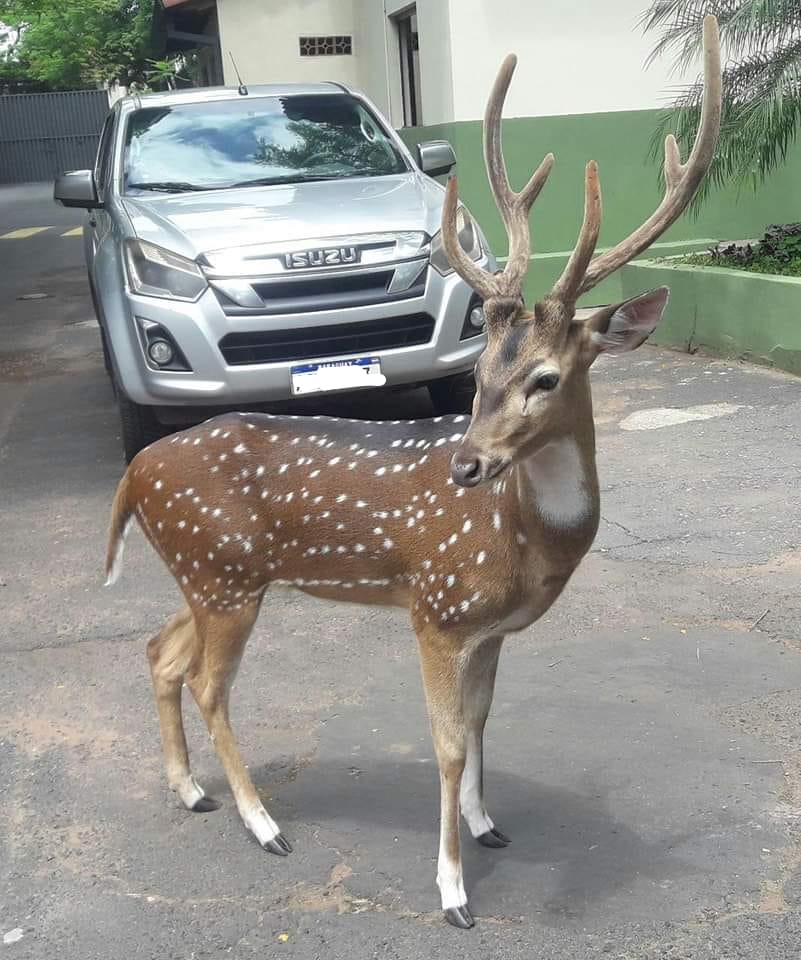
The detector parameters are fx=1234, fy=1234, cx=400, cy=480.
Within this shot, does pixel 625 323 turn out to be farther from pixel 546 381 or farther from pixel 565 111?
pixel 565 111

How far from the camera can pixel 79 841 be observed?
12.7 ft

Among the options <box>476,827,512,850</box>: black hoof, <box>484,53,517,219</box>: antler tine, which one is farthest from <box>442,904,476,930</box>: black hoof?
<box>484,53,517,219</box>: antler tine

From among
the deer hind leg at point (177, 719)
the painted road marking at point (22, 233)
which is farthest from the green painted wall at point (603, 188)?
the painted road marking at point (22, 233)

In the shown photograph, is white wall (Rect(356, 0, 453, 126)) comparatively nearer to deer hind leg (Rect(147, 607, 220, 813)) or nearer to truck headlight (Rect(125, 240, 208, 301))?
truck headlight (Rect(125, 240, 208, 301))

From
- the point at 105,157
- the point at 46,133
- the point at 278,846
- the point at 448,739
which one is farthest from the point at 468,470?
the point at 46,133

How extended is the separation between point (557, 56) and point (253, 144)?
4260 mm

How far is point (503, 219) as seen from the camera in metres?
3.76

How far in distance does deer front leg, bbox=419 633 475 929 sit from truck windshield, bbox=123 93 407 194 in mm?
4918

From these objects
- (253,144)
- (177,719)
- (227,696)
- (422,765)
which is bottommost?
(422,765)

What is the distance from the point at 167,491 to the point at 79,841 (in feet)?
3.71

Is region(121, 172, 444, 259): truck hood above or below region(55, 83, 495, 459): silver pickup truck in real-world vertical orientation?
above

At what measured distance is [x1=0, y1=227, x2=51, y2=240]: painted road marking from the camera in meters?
23.3

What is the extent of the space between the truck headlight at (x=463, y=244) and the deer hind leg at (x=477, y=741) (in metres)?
3.63

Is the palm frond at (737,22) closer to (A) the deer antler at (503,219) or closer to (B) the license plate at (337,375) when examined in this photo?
(B) the license plate at (337,375)
